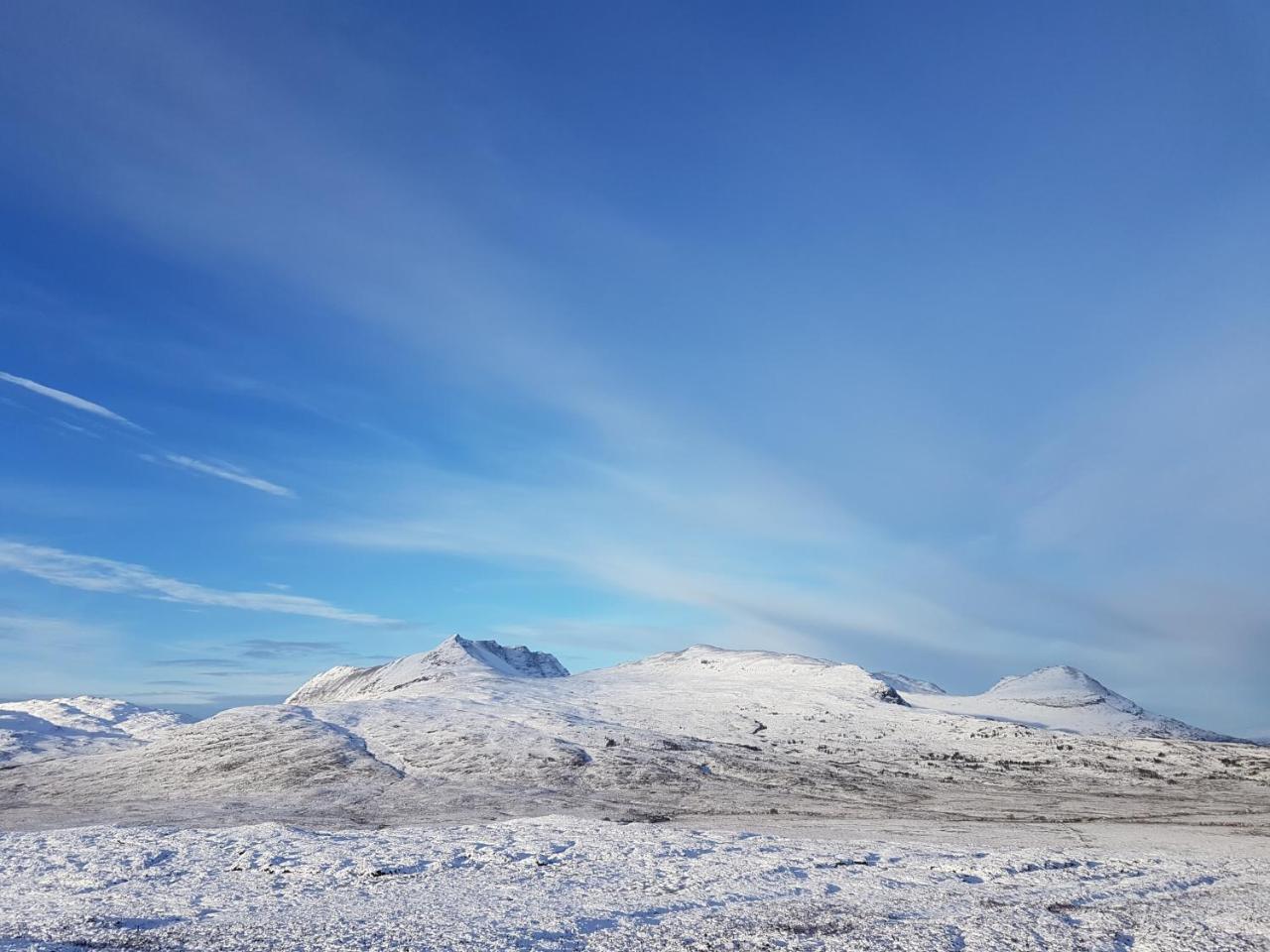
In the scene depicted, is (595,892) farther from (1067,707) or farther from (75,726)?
(1067,707)

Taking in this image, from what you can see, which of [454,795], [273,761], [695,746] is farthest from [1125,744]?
[273,761]

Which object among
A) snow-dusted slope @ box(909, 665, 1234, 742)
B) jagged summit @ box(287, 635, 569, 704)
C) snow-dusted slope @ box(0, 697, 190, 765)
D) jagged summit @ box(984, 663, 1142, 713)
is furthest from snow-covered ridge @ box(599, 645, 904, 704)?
snow-dusted slope @ box(0, 697, 190, 765)

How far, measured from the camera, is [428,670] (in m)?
131

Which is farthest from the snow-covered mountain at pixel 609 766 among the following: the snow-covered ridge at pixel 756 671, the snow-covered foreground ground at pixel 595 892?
the snow-covered foreground ground at pixel 595 892

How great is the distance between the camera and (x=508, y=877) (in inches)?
659

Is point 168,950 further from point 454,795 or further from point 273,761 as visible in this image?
point 273,761

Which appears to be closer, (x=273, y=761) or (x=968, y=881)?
(x=968, y=881)

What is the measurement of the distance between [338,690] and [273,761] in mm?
102521

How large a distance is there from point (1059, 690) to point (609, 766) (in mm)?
123971

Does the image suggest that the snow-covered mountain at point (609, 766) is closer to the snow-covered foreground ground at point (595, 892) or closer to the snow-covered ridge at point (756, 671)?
the snow-covered ridge at point (756, 671)

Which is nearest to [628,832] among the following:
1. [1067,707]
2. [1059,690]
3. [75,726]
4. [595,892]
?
[595,892]

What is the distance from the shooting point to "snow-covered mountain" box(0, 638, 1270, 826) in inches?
1610

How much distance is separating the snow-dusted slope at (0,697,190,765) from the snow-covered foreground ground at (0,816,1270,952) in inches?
2563

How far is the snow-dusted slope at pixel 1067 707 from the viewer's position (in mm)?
113562
